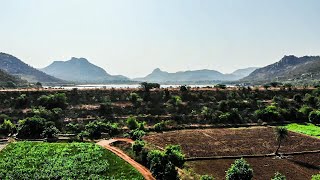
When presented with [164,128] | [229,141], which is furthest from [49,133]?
[229,141]

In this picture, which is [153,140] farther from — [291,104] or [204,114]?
[291,104]

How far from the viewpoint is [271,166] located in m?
59.0

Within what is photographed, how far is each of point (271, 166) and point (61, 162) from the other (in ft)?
105

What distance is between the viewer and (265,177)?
174 feet

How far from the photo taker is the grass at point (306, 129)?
8450 centimetres

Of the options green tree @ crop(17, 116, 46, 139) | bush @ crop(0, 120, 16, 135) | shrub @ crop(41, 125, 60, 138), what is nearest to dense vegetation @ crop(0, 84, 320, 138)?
A: bush @ crop(0, 120, 16, 135)

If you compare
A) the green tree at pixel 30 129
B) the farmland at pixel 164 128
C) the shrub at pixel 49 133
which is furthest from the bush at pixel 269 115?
the green tree at pixel 30 129

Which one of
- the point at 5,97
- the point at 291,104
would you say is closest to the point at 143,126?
the point at 5,97

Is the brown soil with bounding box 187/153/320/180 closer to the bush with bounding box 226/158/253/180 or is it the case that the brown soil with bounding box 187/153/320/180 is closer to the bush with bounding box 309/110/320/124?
the bush with bounding box 226/158/253/180

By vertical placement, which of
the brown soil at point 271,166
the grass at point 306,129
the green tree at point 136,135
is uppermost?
the green tree at point 136,135

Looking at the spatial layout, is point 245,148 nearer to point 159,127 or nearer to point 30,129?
point 159,127

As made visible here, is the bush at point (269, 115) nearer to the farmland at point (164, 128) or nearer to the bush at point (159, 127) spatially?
the farmland at point (164, 128)

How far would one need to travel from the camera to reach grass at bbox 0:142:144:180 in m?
52.0

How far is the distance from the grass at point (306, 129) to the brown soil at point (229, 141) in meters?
3.46
